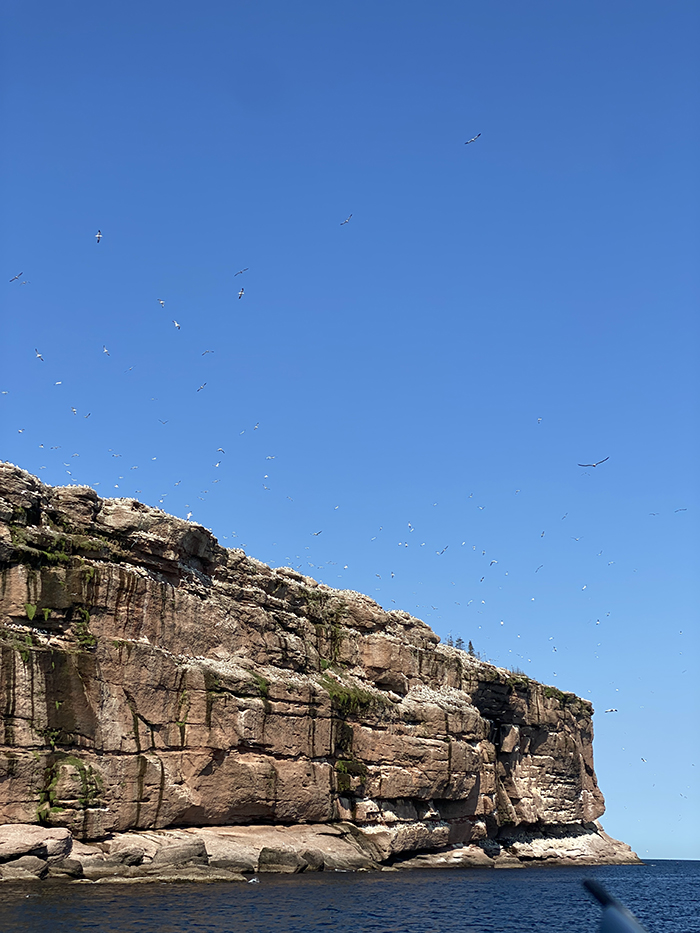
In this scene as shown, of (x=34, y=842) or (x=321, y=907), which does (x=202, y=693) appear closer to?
(x=34, y=842)

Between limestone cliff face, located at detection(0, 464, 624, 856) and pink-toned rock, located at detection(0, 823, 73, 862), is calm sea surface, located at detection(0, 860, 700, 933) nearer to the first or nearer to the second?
pink-toned rock, located at detection(0, 823, 73, 862)

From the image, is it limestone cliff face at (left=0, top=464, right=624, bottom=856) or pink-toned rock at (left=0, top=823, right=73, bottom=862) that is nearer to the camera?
pink-toned rock at (left=0, top=823, right=73, bottom=862)

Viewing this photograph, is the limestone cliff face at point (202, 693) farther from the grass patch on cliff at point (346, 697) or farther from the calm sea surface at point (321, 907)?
the calm sea surface at point (321, 907)

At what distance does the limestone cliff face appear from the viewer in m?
48.0

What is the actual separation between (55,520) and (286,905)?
2619 cm

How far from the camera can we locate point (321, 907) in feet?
129

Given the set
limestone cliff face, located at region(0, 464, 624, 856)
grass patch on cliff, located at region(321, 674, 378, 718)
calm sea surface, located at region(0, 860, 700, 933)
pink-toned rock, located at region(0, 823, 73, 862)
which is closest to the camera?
calm sea surface, located at region(0, 860, 700, 933)

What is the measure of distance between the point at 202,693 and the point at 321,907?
751 inches

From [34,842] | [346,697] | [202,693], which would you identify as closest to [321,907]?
[34,842]

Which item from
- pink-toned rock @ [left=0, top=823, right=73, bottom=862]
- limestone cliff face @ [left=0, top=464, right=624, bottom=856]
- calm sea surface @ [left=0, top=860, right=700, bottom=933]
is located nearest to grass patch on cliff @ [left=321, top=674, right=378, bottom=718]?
limestone cliff face @ [left=0, top=464, right=624, bottom=856]

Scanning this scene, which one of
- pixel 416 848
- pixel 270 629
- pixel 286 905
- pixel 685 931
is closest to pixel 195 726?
pixel 270 629

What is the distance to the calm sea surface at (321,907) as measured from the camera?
3161 cm

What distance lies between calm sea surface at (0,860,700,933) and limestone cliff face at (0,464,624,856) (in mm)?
6092

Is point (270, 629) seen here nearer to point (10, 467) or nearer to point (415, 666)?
point (415, 666)
